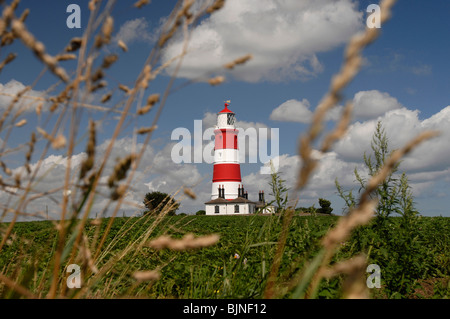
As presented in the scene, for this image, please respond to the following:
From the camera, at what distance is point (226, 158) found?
42438mm

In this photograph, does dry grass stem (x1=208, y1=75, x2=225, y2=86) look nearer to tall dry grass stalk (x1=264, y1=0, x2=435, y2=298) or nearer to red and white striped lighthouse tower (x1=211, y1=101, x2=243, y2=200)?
tall dry grass stalk (x1=264, y1=0, x2=435, y2=298)

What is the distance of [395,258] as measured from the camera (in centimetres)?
435

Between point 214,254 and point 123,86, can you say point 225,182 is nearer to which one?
point 214,254

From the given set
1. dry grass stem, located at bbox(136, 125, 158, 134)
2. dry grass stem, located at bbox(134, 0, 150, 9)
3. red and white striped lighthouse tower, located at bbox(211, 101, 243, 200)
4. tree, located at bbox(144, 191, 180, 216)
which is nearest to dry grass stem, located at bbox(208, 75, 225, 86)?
dry grass stem, located at bbox(136, 125, 158, 134)

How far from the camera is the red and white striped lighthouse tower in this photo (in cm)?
4244

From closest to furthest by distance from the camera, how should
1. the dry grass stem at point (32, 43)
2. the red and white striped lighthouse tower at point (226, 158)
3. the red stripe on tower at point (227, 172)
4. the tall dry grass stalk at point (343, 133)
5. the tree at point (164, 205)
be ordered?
the tall dry grass stalk at point (343, 133) < the dry grass stem at point (32, 43) < the tree at point (164, 205) < the red stripe on tower at point (227, 172) < the red and white striped lighthouse tower at point (226, 158)

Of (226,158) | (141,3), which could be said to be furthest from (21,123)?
(226,158)

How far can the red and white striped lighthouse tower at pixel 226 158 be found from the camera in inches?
1671

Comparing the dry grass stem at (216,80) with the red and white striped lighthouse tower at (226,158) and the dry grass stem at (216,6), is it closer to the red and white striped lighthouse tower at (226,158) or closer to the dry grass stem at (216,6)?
the dry grass stem at (216,6)

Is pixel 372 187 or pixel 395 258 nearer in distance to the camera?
pixel 372 187

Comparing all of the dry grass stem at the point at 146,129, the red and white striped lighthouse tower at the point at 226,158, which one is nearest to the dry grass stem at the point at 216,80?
the dry grass stem at the point at 146,129

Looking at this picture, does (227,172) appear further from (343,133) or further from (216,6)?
(343,133)
